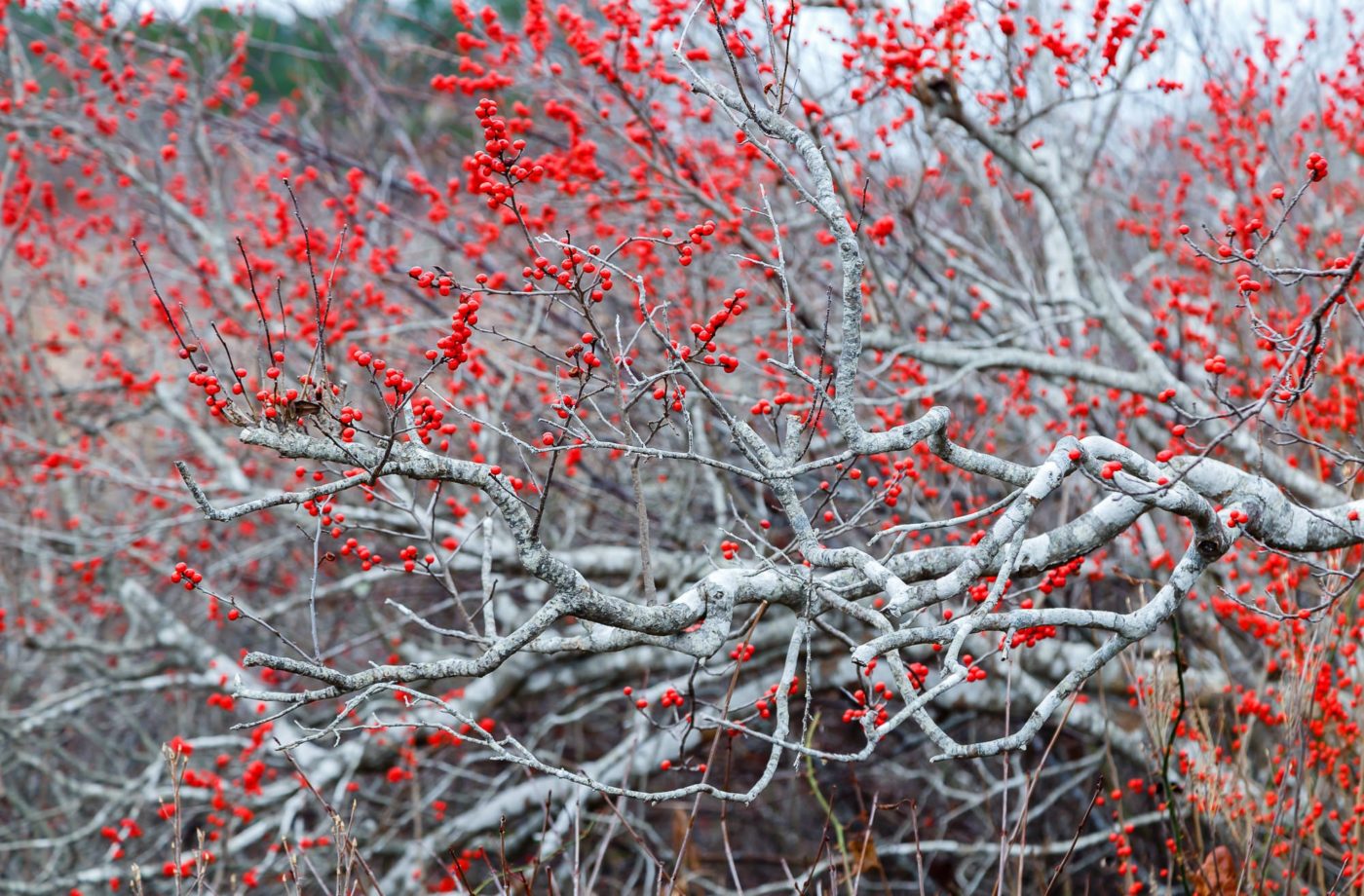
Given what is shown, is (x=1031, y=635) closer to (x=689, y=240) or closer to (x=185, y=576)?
(x=689, y=240)

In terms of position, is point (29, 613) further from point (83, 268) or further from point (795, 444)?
point (83, 268)

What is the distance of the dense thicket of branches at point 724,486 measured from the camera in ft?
9.32

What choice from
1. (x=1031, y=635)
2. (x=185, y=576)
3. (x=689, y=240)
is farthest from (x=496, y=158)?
(x=1031, y=635)

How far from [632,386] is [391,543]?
17.7 ft

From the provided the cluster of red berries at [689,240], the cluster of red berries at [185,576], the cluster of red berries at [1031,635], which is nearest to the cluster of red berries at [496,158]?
the cluster of red berries at [689,240]

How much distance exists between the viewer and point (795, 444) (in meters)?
2.97

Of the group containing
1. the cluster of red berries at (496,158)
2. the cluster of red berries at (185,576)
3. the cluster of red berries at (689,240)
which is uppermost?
the cluster of red berries at (496,158)

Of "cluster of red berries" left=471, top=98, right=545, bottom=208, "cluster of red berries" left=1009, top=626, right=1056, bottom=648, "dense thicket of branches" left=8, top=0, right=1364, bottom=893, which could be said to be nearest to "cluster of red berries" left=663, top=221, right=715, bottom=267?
"dense thicket of branches" left=8, top=0, right=1364, bottom=893

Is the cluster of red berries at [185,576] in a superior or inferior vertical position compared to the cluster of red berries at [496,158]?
inferior

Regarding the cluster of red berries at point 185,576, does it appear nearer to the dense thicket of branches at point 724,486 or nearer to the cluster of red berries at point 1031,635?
the dense thicket of branches at point 724,486

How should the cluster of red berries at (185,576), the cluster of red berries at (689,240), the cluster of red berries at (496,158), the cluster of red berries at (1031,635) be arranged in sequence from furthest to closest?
the cluster of red berries at (1031,635), the cluster of red berries at (689,240), the cluster of red berries at (496,158), the cluster of red berries at (185,576)

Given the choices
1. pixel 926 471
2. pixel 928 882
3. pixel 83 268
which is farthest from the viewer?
pixel 83 268

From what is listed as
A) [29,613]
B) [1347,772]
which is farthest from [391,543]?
[1347,772]

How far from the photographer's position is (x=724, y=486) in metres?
5.30
